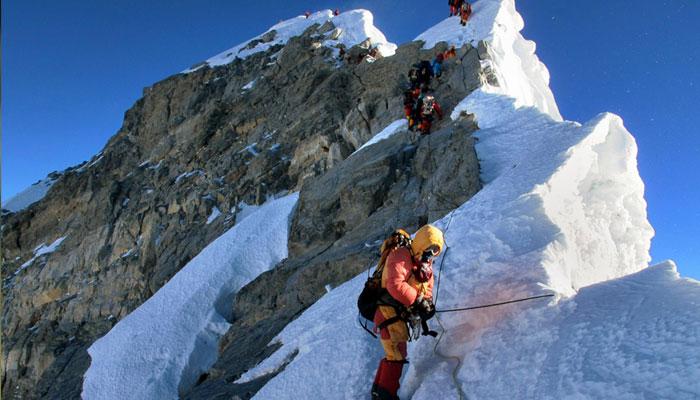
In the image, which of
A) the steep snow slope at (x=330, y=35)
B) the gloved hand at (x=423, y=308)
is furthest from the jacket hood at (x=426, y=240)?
the steep snow slope at (x=330, y=35)

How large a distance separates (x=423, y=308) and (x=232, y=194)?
2062 centimetres

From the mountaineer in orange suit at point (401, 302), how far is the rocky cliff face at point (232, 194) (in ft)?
9.78

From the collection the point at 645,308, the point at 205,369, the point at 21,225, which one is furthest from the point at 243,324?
the point at 21,225

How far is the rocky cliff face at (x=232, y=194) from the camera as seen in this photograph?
10375 mm

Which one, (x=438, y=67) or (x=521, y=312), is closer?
(x=521, y=312)

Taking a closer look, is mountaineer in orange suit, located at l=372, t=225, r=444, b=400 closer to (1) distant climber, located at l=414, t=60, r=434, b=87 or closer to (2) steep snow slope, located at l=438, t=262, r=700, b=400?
(2) steep snow slope, located at l=438, t=262, r=700, b=400

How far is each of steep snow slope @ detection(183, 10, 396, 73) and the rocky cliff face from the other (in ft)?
4.61

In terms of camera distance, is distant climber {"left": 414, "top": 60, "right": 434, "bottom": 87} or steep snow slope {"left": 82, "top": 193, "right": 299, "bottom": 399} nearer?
steep snow slope {"left": 82, "top": 193, "right": 299, "bottom": 399}

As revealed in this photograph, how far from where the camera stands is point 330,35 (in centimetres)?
3003

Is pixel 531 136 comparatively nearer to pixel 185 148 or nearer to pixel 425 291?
pixel 425 291

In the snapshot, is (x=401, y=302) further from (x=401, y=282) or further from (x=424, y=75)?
(x=424, y=75)

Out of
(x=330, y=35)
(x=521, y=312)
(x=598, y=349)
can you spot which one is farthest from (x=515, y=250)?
(x=330, y=35)

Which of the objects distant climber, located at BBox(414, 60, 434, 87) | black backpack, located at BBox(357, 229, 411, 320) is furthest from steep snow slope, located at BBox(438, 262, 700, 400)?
distant climber, located at BBox(414, 60, 434, 87)

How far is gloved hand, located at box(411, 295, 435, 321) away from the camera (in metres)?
4.30
